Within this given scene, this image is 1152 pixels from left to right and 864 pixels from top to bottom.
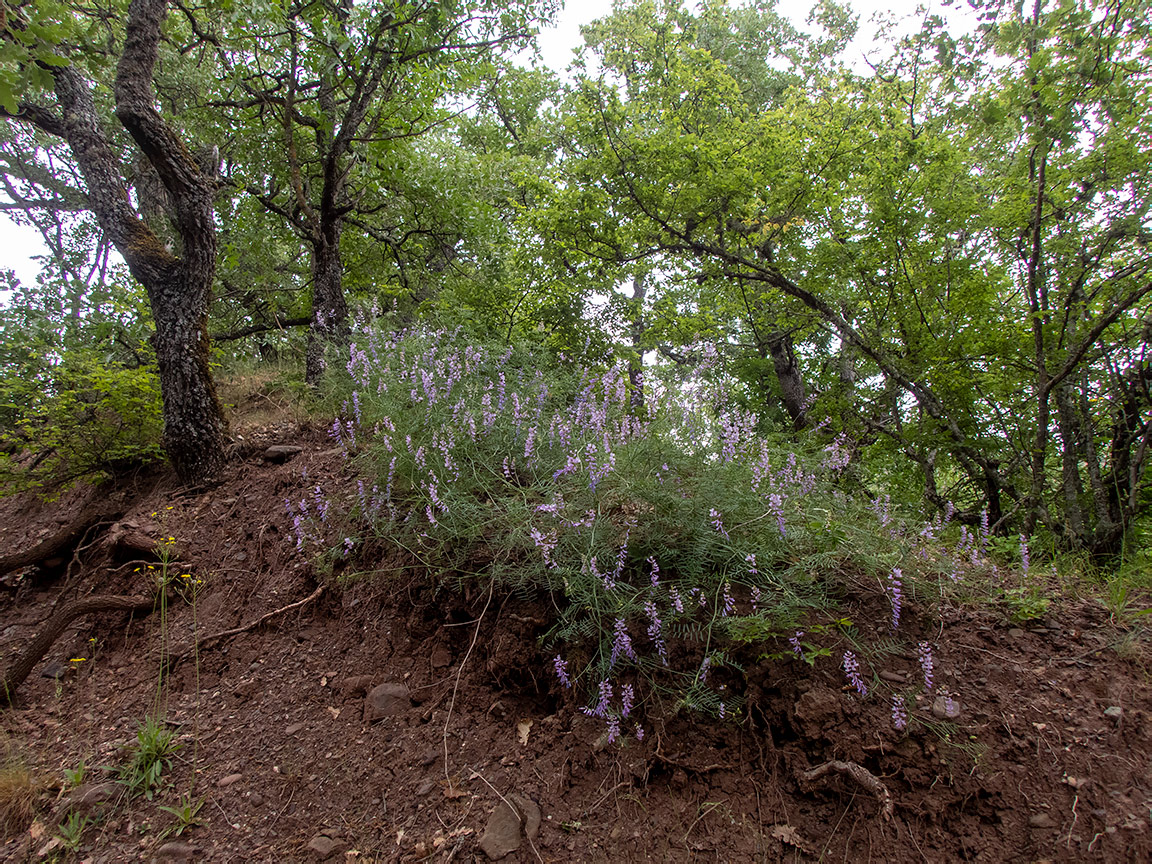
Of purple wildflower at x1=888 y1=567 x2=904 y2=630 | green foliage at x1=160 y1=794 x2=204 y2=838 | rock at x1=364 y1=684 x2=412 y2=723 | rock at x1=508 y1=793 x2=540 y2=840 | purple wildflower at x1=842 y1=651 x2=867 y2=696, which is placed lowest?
green foliage at x1=160 y1=794 x2=204 y2=838

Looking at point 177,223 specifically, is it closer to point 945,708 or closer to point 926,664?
point 926,664

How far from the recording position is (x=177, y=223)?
5.07 meters

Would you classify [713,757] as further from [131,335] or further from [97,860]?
[131,335]

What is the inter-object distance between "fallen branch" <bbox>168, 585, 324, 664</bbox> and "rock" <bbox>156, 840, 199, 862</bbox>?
133 cm

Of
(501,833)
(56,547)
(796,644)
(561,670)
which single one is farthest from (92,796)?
(796,644)

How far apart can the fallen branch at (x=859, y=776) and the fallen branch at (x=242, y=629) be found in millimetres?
2940

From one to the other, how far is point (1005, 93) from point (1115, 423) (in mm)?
2920

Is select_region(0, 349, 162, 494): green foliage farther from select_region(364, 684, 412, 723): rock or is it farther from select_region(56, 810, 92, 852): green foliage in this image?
select_region(364, 684, 412, 723): rock

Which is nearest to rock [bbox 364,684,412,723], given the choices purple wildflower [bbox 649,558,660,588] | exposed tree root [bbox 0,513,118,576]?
purple wildflower [bbox 649,558,660,588]

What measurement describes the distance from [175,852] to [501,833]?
4.65ft

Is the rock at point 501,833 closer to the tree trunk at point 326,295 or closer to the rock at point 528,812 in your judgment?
the rock at point 528,812

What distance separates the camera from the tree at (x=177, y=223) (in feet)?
15.7

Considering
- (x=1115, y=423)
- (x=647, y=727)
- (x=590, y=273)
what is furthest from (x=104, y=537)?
(x=1115, y=423)

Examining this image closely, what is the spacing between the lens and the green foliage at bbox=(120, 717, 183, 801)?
261 cm
